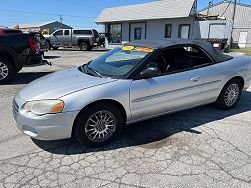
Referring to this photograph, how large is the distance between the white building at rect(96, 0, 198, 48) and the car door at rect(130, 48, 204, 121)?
1536 cm

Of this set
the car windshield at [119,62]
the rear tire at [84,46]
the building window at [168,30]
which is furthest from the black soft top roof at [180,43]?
the rear tire at [84,46]

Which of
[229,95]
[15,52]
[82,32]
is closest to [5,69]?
[15,52]

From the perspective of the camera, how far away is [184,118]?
4348 mm

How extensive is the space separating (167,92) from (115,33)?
20.6 meters

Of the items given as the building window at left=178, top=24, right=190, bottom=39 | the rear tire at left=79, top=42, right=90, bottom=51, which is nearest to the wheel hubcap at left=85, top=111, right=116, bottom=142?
the building window at left=178, top=24, right=190, bottom=39

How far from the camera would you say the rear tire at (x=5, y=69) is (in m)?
6.86

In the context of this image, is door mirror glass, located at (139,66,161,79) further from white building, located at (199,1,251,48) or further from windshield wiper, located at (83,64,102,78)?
white building, located at (199,1,251,48)

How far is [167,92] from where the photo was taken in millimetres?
3652

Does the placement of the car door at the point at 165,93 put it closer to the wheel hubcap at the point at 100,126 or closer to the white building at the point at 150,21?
the wheel hubcap at the point at 100,126

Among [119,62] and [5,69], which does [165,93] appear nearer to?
[119,62]

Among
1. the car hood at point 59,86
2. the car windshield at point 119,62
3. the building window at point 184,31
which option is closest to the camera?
the car hood at point 59,86

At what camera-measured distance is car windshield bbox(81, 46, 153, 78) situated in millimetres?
3565

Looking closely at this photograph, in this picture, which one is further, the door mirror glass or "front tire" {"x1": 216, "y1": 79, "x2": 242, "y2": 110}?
"front tire" {"x1": 216, "y1": 79, "x2": 242, "y2": 110}

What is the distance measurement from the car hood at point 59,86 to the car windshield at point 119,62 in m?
0.27
